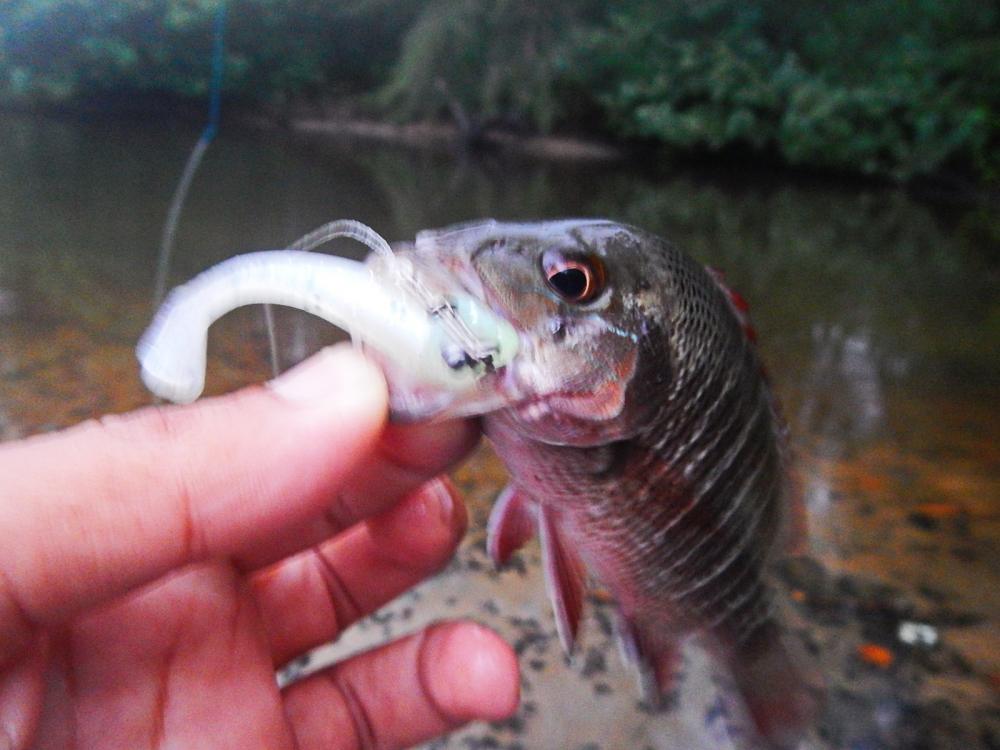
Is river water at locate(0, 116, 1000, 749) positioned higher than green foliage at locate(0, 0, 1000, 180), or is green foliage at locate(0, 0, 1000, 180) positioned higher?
green foliage at locate(0, 0, 1000, 180)

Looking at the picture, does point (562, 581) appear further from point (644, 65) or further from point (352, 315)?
point (644, 65)

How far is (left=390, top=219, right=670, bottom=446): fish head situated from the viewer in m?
1.16

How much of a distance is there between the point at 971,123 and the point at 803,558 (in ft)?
57.8

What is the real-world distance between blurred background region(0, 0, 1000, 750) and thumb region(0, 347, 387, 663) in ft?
4.61

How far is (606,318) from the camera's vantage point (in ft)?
4.10

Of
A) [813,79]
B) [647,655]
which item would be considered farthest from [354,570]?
[813,79]

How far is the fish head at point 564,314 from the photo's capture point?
116cm

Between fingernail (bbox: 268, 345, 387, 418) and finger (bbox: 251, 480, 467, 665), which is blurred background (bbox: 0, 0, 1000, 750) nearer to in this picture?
finger (bbox: 251, 480, 467, 665)

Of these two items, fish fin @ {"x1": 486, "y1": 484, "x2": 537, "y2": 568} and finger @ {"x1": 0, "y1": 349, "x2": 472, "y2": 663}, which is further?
fish fin @ {"x1": 486, "y1": 484, "x2": 537, "y2": 568}

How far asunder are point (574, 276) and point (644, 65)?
22.2 m

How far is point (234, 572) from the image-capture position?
1458 mm

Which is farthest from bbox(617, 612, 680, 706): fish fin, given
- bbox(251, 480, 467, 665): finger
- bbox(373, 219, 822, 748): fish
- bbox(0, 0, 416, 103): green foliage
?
bbox(0, 0, 416, 103): green foliage

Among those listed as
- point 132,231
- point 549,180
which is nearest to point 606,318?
point 132,231

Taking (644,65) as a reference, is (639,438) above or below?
below
